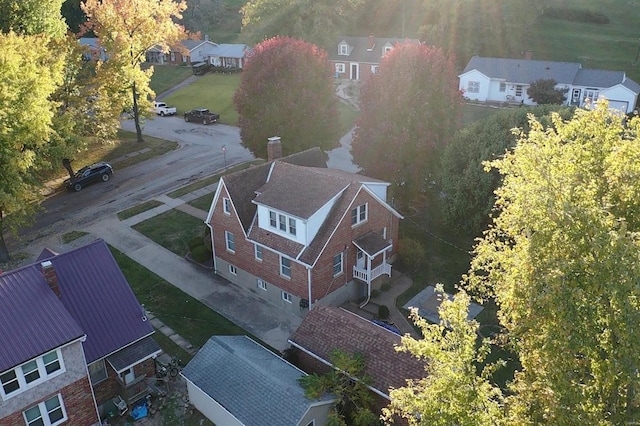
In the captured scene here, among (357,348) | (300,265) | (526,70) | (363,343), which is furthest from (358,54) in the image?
(357,348)

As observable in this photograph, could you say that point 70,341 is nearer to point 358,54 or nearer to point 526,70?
point 526,70

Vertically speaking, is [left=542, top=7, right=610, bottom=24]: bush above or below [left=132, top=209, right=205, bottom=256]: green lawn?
above

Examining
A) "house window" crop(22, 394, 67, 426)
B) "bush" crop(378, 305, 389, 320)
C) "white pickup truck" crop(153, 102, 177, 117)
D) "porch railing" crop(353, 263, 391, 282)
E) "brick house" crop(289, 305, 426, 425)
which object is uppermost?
"brick house" crop(289, 305, 426, 425)

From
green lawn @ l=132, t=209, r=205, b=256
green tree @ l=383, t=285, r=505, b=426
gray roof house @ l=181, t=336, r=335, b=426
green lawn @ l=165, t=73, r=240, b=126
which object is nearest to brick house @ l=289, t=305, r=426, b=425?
gray roof house @ l=181, t=336, r=335, b=426

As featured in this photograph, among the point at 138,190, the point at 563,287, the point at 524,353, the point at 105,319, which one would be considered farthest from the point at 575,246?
the point at 138,190

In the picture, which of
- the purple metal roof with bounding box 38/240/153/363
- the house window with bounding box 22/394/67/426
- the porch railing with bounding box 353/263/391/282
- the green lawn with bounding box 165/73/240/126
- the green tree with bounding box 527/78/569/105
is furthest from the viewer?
the green lawn with bounding box 165/73/240/126

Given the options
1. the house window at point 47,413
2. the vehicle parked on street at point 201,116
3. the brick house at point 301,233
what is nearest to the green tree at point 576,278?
the brick house at point 301,233

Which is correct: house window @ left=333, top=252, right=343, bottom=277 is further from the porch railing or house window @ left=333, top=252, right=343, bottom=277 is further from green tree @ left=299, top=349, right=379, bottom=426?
green tree @ left=299, top=349, right=379, bottom=426

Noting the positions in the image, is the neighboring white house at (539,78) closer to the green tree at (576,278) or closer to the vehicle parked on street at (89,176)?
the vehicle parked on street at (89,176)
